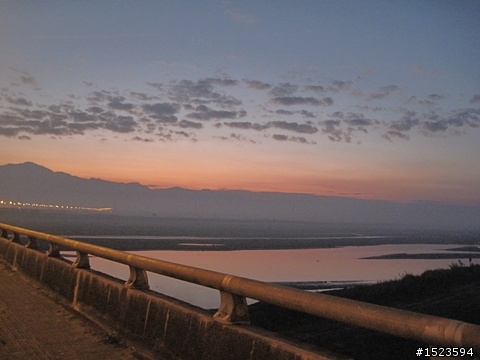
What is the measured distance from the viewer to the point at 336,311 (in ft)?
14.1

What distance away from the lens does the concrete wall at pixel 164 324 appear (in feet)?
16.5

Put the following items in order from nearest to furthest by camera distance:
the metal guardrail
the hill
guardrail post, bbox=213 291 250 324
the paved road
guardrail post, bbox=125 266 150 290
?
the metal guardrail
guardrail post, bbox=213 291 250 324
the paved road
guardrail post, bbox=125 266 150 290
the hill

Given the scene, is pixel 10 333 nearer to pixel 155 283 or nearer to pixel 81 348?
pixel 81 348

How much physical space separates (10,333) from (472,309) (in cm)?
1059

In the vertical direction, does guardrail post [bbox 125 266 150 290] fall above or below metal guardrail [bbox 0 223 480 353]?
below

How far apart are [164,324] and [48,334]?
2.33 meters

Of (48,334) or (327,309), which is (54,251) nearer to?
(48,334)

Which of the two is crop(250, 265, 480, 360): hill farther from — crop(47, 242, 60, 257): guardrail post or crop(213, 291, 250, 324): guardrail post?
crop(47, 242, 60, 257): guardrail post

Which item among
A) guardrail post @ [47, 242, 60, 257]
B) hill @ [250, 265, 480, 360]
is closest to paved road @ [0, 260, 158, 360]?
guardrail post @ [47, 242, 60, 257]

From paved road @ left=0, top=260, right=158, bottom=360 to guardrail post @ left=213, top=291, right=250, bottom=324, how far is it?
4.40ft

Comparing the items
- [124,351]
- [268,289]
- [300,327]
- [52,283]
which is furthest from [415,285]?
[268,289]

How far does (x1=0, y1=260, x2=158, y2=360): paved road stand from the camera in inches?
275

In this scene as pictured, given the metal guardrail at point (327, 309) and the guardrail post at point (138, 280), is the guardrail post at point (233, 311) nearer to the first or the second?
the metal guardrail at point (327, 309)

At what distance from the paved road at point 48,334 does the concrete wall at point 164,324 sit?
21 centimetres
